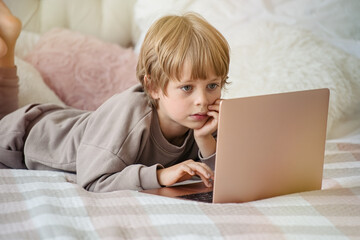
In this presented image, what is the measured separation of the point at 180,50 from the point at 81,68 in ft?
2.59

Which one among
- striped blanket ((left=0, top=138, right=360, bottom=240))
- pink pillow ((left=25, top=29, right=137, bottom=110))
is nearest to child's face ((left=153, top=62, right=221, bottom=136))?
striped blanket ((left=0, top=138, right=360, bottom=240))

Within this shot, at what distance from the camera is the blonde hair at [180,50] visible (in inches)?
48.0

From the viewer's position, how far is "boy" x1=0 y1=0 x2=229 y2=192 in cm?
123

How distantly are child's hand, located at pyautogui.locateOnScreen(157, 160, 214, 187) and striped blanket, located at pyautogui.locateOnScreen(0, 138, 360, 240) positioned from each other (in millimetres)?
80

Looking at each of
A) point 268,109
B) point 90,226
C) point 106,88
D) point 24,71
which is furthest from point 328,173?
point 24,71

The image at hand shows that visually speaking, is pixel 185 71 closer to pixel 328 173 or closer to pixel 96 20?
pixel 328 173

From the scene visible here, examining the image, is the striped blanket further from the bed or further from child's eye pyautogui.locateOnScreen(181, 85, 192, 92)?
child's eye pyautogui.locateOnScreen(181, 85, 192, 92)

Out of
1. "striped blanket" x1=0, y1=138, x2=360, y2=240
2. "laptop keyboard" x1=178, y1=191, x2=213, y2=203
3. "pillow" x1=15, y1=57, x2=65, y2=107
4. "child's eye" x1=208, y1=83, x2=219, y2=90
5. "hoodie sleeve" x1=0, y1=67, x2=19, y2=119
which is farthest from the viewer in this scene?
"pillow" x1=15, y1=57, x2=65, y2=107

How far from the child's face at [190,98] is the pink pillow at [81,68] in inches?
25.0

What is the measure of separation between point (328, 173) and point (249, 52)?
0.67 m

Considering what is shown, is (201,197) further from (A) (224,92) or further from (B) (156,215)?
(A) (224,92)

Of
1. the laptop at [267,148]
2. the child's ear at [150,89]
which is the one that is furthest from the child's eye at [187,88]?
the laptop at [267,148]

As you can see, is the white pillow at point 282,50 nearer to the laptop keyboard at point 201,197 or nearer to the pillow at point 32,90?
the pillow at point 32,90

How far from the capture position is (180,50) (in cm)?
122
